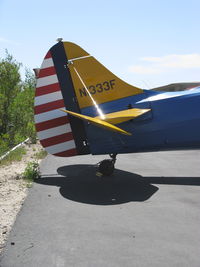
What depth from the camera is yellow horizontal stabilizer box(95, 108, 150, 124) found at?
6898 millimetres

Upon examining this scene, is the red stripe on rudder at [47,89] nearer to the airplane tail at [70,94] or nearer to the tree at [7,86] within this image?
the airplane tail at [70,94]

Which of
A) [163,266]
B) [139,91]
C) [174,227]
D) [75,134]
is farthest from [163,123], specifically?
[163,266]

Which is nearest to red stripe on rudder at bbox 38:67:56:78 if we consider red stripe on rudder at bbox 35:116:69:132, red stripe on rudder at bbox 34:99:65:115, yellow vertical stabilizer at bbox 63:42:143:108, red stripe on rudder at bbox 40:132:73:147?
yellow vertical stabilizer at bbox 63:42:143:108

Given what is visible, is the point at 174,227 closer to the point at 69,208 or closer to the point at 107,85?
the point at 69,208

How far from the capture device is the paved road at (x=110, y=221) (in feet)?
11.9

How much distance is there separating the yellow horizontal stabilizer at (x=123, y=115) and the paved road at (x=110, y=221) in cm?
160

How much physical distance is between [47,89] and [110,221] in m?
4.40

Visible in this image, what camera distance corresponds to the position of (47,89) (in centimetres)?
788

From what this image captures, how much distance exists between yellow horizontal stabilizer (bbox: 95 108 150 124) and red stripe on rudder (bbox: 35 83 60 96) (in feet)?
5.35

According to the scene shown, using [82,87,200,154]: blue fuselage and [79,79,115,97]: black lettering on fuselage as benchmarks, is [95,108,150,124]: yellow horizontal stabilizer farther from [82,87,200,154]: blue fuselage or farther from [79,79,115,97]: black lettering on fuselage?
[79,79,115,97]: black lettering on fuselage

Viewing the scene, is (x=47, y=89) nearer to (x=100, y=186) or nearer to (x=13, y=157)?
(x=100, y=186)

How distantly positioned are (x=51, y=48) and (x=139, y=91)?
8.90 feet

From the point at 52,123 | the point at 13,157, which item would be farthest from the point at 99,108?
the point at 13,157

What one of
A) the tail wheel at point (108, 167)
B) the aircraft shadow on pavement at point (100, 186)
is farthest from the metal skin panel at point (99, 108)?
the aircraft shadow on pavement at point (100, 186)
